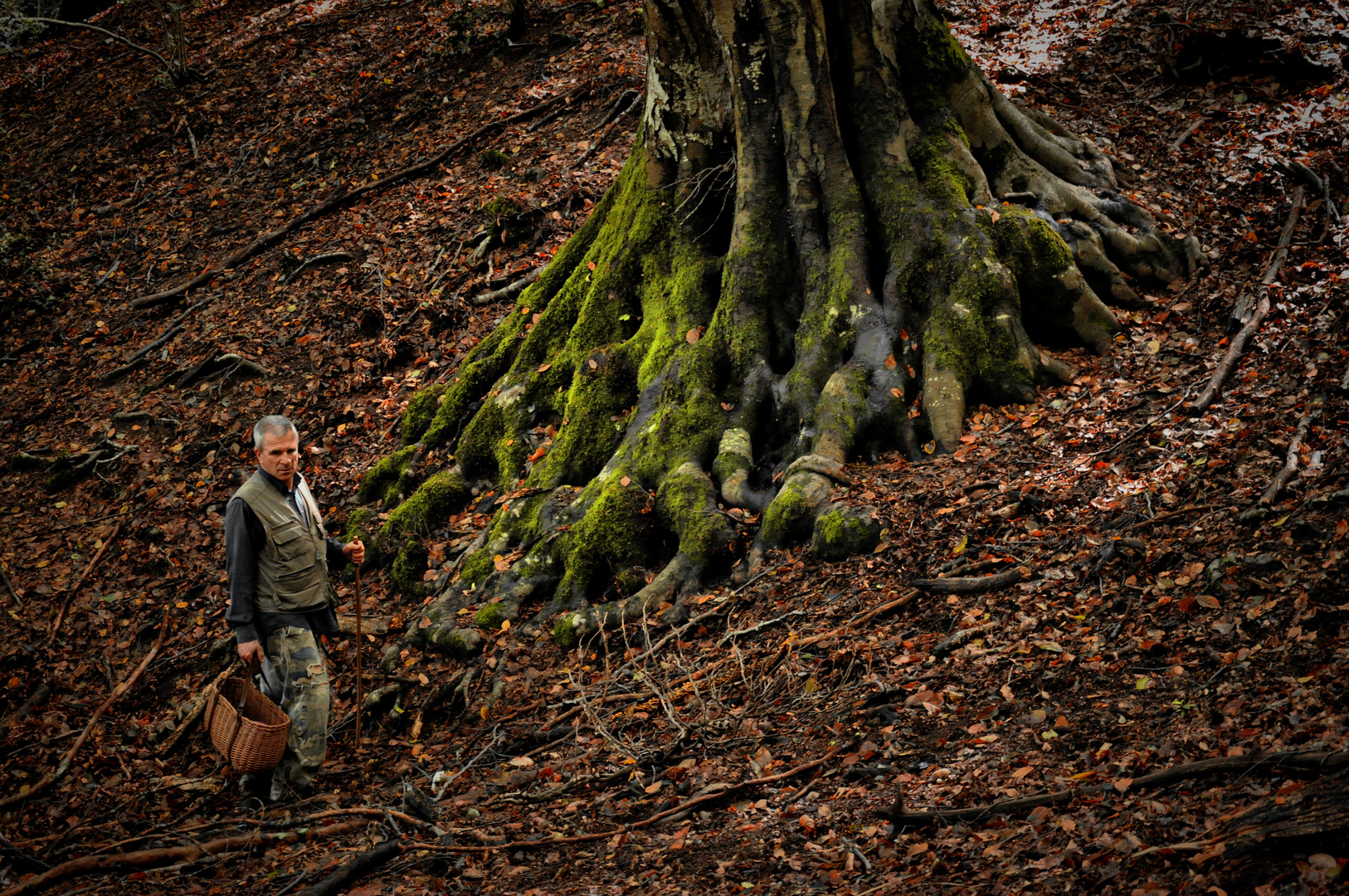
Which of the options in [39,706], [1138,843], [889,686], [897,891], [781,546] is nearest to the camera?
[1138,843]

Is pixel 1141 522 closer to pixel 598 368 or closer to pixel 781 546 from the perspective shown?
pixel 781 546

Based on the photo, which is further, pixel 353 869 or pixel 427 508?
pixel 427 508

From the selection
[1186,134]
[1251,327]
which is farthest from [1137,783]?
[1186,134]

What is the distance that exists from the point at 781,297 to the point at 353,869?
4.64 meters

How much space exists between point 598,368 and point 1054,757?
4733 mm

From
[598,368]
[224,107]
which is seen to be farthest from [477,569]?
[224,107]

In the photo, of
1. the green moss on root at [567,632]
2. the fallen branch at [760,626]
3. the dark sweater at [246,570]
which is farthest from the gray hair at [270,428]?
the fallen branch at [760,626]

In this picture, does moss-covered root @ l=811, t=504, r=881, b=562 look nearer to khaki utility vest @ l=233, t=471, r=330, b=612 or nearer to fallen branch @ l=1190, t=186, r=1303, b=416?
fallen branch @ l=1190, t=186, r=1303, b=416

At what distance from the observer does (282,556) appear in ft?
16.8

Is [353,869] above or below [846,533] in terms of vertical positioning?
below

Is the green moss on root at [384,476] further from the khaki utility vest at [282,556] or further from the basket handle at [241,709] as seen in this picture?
the basket handle at [241,709]

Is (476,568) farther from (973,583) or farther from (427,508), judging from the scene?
(973,583)

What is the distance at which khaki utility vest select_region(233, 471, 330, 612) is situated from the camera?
505cm

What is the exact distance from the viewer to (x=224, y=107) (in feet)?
47.9
